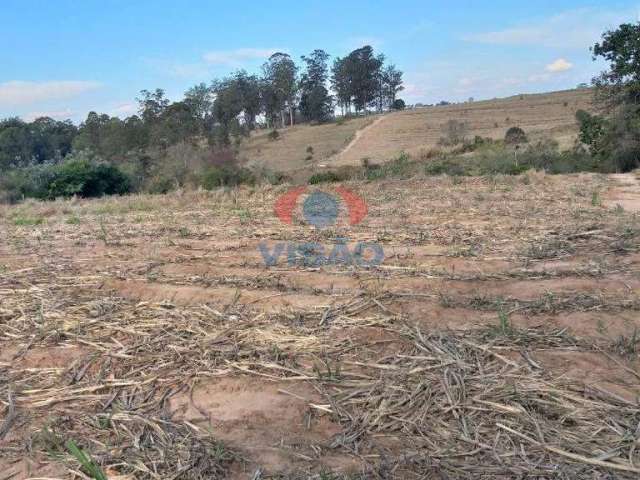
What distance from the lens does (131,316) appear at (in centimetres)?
385

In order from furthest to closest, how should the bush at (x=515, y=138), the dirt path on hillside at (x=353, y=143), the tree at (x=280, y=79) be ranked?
the tree at (x=280, y=79) < the dirt path on hillside at (x=353, y=143) < the bush at (x=515, y=138)

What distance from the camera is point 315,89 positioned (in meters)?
57.7

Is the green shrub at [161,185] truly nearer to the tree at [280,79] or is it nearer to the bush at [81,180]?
the bush at [81,180]

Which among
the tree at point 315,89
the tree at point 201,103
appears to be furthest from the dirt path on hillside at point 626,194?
the tree at point 315,89

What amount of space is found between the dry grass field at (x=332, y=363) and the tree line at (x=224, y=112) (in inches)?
1056

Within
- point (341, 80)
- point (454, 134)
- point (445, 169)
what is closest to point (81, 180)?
point (445, 169)

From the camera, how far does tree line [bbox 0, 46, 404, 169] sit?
3603 cm

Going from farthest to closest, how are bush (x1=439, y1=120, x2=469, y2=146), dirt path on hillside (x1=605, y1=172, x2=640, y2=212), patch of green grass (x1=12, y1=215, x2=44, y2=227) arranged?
bush (x1=439, y1=120, x2=469, y2=146)
patch of green grass (x1=12, y1=215, x2=44, y2=227)
dirt path on hillside (x1=605, y1=172, x2=640, y2=212)

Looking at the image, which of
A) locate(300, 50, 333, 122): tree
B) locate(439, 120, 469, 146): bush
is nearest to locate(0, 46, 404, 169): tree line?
locate(300, 50, 333, 122): tree

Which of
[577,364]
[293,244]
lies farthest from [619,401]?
[293,244]

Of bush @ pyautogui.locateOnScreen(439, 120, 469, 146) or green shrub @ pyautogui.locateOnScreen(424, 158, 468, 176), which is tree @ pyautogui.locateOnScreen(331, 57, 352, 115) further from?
green shrub @ pyautogui.locateOnScreen(424, 158, 468, 176)

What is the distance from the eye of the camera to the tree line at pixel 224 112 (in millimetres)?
36031

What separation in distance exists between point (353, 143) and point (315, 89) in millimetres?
20123

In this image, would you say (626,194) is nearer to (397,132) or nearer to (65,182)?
(65,182)
